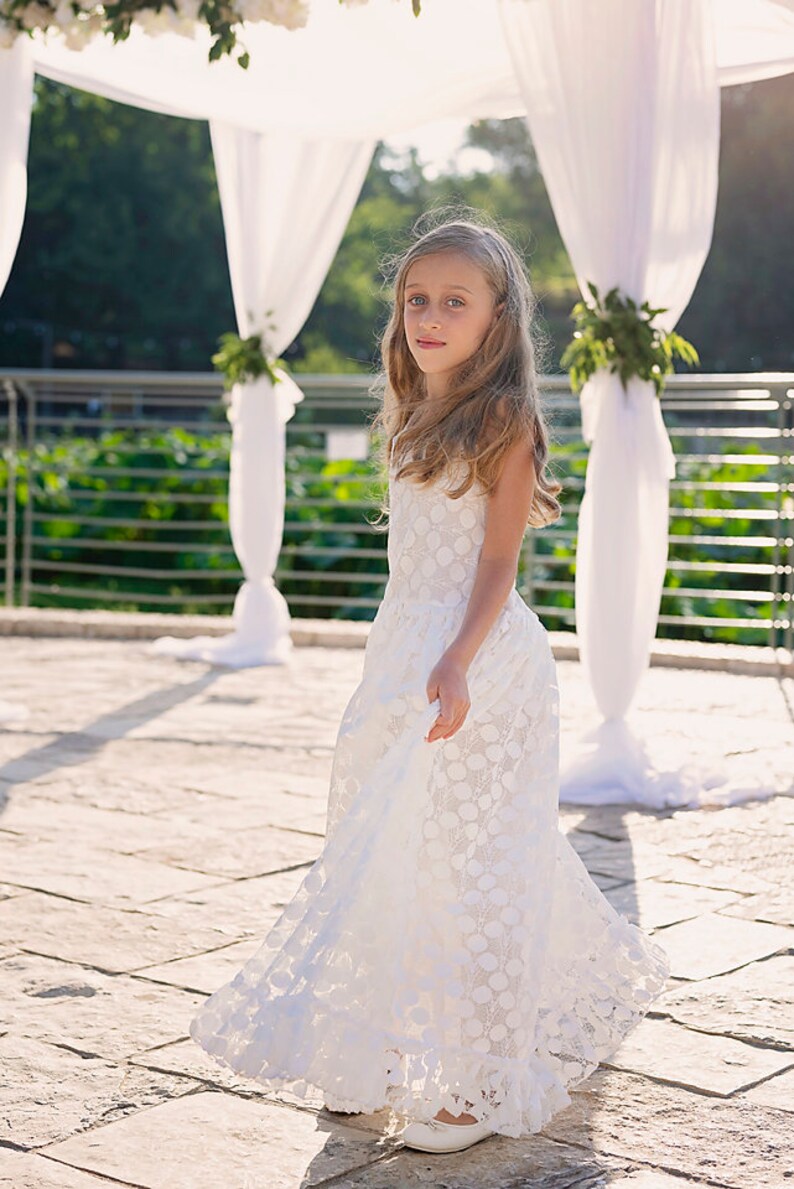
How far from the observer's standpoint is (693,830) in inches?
173

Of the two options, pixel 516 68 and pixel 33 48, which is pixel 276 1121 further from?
pixel 33 48

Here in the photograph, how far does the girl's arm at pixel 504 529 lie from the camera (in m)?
2.43

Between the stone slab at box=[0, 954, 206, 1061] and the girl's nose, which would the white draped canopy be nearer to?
the stone slab at box=[0, 954, 206, 1061]

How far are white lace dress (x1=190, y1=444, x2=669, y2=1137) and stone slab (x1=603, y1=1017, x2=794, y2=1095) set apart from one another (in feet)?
0.48

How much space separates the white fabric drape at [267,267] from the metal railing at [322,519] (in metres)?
0.59

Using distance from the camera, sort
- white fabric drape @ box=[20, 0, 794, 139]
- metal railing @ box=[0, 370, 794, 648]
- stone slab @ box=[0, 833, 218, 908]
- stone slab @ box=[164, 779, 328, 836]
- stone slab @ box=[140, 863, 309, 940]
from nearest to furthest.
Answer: stone slab @ box=[140, 863, 309, 940] → stone slab @ box=[0, 833, 218, 908] → stone slab @ box=[164, 779, 328, 836] → white fabric drape @ box=[20, 0, 794, 139] → metal railing @ box=[0, 370, 794, 648]

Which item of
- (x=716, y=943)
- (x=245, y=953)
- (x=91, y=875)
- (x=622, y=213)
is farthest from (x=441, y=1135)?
(x=622, y=213)

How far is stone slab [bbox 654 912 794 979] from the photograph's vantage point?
3.22 meters

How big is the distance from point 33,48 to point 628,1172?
186 inches

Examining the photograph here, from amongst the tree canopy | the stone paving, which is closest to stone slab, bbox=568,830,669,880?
the stone paving

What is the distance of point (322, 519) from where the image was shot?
381 inches

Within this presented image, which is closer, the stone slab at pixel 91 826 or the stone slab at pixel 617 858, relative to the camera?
the stone slab at pixel 617 858

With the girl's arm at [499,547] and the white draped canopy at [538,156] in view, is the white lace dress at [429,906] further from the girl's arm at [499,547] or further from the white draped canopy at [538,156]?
the white draped canopy at [538,156]

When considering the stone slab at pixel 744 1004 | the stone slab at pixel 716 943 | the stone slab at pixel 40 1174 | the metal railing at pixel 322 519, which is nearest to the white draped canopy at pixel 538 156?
the metal railing at pixel 322 519
